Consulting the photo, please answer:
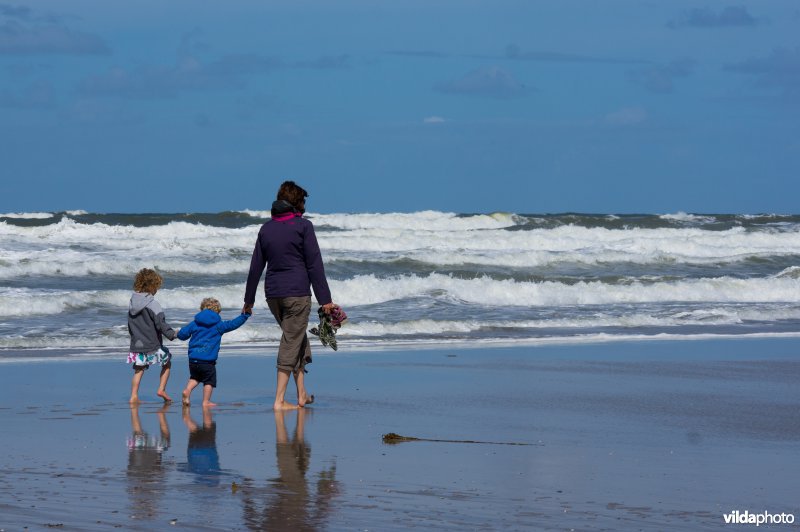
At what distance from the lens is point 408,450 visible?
6180 millimetres

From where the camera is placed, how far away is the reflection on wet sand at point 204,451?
541 cm

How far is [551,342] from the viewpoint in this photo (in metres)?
13.5

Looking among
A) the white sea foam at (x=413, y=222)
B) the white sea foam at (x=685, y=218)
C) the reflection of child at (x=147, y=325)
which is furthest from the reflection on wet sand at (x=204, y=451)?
the white sea foam at (x=685, y=218)

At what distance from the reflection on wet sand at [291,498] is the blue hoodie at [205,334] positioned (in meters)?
2.25

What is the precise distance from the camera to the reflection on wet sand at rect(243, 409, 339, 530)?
446 cm

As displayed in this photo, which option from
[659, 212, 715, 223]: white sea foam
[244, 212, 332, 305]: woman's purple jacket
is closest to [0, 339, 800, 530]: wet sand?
[244, 212, 332, 305]: woman's purple jacket

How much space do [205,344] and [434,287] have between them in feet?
40.5

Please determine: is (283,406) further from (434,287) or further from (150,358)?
(434,287)

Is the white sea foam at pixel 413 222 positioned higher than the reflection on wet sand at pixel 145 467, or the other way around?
the white sea foam at pixel 413 222

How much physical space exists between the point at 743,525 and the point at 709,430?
2.61 metres

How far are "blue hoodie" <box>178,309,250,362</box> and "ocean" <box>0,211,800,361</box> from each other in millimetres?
4086

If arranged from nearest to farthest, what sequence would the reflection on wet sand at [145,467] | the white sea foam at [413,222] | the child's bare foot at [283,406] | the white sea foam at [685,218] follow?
the reflection on wet sand at [145,467]
the child's bare foot at [283,406]
the white sea foam at [413,222]
the white sea foam at [685,218]

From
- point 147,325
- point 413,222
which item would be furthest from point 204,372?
point 413,222

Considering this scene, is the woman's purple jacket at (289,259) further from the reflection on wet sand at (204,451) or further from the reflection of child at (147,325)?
the reflection of child at (147,325)
